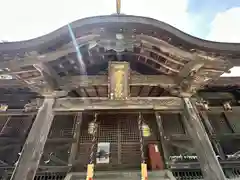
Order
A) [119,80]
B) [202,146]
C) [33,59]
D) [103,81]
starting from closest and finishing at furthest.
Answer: [202,146] → [33,59] → [119,80] → [103,81]

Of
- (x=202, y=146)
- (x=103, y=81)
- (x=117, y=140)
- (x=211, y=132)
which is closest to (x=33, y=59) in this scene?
(x=103, y=81)

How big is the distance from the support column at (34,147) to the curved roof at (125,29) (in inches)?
49.5

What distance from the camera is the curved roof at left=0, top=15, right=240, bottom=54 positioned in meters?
3.71

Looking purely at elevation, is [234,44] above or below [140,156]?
above

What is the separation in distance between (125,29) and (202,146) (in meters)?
2.69

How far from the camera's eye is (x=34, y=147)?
339 centimetres

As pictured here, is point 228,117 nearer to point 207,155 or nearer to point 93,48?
point 207,155

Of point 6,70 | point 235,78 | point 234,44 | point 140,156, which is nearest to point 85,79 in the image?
point 6,70

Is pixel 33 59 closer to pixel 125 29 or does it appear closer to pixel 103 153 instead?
pixel 125 29

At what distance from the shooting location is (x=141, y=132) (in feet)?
18.8

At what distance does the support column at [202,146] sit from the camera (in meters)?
3.18

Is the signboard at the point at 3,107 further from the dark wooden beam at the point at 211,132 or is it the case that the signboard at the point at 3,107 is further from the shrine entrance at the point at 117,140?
the dark wooden beam at the point at 211,132

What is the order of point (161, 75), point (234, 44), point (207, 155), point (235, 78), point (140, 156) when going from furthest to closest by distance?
point (235, 78), point (140, 156), point (161, 75), point (234, 44), point (207, 155)

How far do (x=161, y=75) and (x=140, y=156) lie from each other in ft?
7.85
